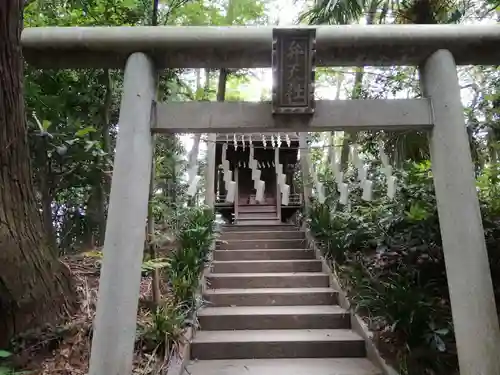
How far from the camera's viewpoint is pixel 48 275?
9.52ft

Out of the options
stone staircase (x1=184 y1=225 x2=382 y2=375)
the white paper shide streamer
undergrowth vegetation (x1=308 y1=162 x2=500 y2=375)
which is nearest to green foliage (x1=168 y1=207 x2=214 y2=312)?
stone staircase (x1=184 y1=225 x2=382 y2=375)

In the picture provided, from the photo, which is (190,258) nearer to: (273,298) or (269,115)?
(273,298)

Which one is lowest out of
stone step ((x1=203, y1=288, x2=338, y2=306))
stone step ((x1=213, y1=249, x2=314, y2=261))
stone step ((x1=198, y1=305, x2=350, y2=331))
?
stone step ((x1=198, y1=305, x2=350, y2=331))

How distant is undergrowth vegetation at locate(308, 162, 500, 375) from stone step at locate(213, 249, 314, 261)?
1.50 ft

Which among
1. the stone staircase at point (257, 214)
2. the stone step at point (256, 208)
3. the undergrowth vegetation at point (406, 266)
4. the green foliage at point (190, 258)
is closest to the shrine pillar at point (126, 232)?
the green foliage at point (190, 258)

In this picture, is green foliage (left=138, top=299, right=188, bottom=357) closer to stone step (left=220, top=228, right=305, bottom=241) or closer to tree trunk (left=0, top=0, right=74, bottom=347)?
tree trunk (left=0, top=0, right=74, bottom=347)

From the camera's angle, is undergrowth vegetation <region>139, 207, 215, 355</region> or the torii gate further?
undergrowth vegetation <region>139, 207, 215, 355</region>

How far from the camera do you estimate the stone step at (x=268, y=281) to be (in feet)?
16.1

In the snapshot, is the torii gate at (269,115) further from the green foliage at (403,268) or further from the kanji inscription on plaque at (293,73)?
the green foliage at (403,268)

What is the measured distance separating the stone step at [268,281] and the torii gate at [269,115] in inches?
92.6

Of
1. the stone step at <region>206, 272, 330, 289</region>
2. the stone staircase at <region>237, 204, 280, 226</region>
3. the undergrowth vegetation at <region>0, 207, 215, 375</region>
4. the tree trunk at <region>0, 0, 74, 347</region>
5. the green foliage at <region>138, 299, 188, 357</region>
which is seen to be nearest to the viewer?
the tree trunk at <region>0, 0, 74, 347</region>

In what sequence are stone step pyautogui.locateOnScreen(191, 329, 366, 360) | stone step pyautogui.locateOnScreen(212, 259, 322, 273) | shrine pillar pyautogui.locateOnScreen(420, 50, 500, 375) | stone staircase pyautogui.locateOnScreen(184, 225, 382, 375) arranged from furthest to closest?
stone step pyautogui.locateOnScreen(212, 259, 322, 273), stone step pyautogui.locateOnScreen(191, 329, 366, 360), stone staircase pyautogui.locateOnScreen(184, 225, 382, 375), shrine pillar pyautogui.locateOnScreen(420, 50, 500, 375)

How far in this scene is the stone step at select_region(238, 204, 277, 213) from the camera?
380 inches

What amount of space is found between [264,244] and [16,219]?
4092mm
